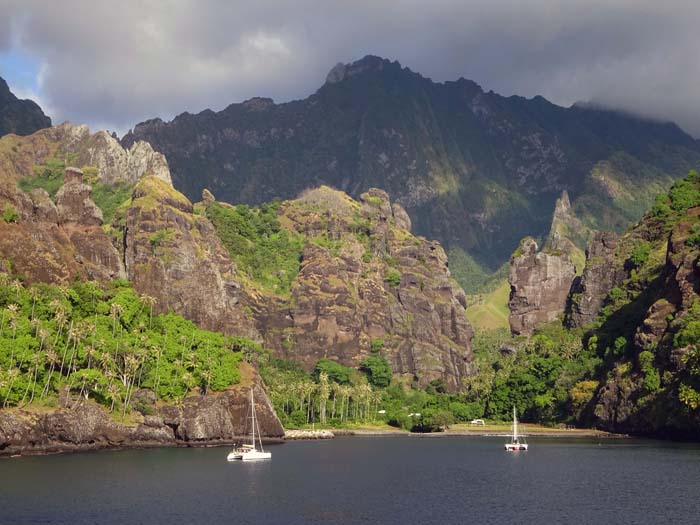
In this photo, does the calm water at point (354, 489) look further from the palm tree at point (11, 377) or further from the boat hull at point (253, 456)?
the palm tree at point (11, 377)

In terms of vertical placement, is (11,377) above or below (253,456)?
above

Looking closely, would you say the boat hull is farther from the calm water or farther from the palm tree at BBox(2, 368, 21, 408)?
the palm tree at BBox(2, 368, 21, 408)

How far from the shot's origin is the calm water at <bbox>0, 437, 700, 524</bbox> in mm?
113188

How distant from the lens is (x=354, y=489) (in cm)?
14000

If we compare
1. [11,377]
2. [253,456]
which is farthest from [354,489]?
[11,377]

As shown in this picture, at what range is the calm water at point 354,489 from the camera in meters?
113

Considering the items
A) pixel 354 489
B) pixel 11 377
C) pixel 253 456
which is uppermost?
pixel 11 377

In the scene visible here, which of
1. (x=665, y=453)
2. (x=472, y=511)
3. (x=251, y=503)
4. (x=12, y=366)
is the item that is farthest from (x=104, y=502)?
(x=665, y=453)

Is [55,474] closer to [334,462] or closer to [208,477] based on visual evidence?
[208,477]

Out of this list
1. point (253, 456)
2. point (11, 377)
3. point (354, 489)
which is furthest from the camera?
point (253, 456)

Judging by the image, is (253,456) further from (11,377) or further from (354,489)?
(354,489)

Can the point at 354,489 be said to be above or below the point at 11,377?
below

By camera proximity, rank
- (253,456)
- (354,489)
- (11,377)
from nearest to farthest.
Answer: (354,489) → (11,377) → (253,456)

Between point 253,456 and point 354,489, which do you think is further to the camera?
point 253,456
